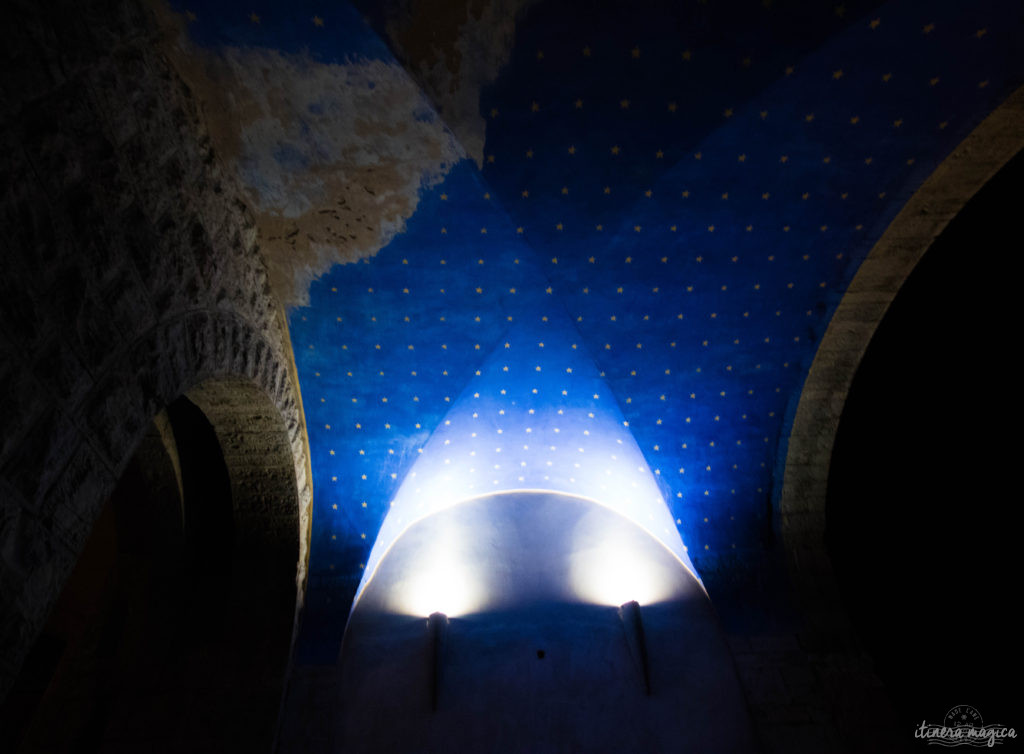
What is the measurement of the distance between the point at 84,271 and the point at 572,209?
2706 mm

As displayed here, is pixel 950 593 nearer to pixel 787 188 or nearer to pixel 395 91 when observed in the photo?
pixel 787 188

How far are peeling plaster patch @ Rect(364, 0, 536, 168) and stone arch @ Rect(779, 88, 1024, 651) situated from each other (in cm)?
281

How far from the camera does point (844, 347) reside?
427cm

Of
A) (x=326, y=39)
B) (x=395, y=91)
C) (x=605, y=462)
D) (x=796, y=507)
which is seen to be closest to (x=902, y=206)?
(x=796, y=507)

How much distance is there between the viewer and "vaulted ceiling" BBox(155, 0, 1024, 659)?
9.45ft

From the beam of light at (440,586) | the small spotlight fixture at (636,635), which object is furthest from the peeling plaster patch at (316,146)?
the small spotlight fixture at (636,635)

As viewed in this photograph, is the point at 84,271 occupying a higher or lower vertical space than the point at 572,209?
lower

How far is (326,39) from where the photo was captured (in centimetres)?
274

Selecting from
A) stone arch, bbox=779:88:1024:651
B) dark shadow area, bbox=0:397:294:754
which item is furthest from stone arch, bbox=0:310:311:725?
Answer: stone arch, bbox=779:88:1024:651

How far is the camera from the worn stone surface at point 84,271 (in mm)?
1545

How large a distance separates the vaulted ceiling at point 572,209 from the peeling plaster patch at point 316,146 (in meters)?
0.01

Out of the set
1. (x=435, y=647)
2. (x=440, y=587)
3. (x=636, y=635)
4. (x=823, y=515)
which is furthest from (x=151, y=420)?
(x=823, y=515)

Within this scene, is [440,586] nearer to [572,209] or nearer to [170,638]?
[170,638]

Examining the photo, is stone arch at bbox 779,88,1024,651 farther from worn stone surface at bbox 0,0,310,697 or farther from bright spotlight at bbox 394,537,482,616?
worn stone surface at bbox 0,0,310,697
